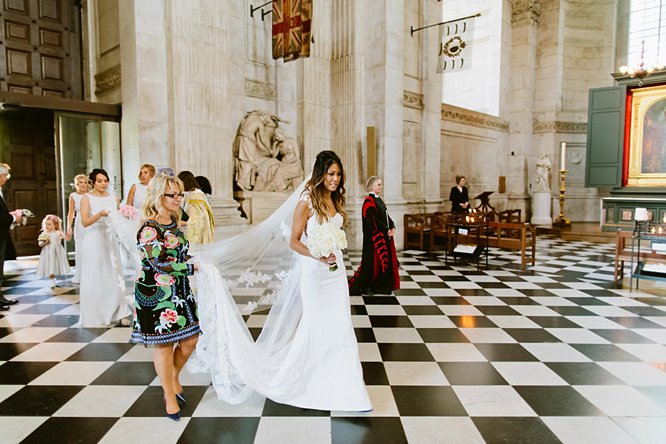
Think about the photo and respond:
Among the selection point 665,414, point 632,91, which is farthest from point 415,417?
point 632,91

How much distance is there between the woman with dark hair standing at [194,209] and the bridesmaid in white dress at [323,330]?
2.21 metres

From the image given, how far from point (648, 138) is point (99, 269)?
14500 mm

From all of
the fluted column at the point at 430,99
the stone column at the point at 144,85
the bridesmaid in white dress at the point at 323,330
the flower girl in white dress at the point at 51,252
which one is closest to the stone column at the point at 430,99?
the fluted column at the point at 430,99

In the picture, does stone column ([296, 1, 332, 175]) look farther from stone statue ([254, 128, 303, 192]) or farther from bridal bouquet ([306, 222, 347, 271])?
bridal bouquet ([306, 222, 347, 271])

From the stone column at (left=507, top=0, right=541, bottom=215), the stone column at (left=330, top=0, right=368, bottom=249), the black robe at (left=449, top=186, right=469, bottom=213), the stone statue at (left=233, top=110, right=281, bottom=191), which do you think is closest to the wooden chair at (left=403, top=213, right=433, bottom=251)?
the black robe at (left=449, top=186, right=469, bottom=213)

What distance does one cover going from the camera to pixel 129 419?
291 centimetres

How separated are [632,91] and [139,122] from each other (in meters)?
13.4

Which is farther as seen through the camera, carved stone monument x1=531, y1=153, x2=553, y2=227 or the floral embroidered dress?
carved stone monument x1=531, y1=153, x2=553, y2=227

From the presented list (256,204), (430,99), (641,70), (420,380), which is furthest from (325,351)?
(641,70)

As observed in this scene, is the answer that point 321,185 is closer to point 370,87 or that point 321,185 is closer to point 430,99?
point 370,87

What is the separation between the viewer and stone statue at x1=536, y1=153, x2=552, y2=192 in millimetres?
16031

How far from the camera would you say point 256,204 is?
8.71 m

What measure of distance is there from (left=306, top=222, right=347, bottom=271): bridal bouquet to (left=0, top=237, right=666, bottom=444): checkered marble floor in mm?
1126

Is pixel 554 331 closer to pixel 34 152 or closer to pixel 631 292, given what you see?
pixel 631 292
